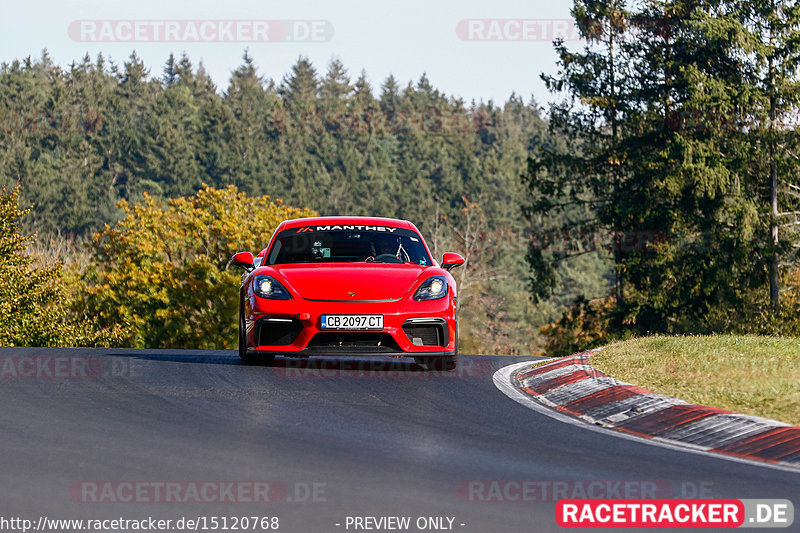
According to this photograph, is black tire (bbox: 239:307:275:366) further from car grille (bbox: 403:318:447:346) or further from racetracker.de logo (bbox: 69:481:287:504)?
racetracker.de logo (bbox: 69:481:287:504)

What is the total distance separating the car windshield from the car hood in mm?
573

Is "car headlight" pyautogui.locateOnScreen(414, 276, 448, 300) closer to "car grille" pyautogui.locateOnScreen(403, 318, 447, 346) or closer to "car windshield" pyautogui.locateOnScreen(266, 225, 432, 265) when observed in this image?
"car grille" pyautogui.locateOnScreen(403, 318, 447, 346)

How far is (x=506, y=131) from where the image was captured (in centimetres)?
16225

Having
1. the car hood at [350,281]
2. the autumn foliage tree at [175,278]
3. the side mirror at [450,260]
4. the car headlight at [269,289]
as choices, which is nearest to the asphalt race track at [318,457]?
the car hood at [350,281]

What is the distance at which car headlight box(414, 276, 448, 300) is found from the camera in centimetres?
1202

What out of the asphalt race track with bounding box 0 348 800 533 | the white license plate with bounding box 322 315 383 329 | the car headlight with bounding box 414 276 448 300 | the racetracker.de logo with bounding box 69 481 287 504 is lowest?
the asphalt race track with bounding box 0 348 800 533

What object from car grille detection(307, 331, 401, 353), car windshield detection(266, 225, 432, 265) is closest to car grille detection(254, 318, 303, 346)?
car grille detection(307, 331, 401, 353)

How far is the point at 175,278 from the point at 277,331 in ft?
143

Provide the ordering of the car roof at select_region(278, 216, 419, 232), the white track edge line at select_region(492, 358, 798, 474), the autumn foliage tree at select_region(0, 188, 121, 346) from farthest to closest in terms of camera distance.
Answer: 1. the autumn foliage tree at select_region(0, 188, 121, 346)
2. the car roof at select_region(278, 216, 419, 232)
3. the white track edge line at select_region(492, 358, 798, 474)

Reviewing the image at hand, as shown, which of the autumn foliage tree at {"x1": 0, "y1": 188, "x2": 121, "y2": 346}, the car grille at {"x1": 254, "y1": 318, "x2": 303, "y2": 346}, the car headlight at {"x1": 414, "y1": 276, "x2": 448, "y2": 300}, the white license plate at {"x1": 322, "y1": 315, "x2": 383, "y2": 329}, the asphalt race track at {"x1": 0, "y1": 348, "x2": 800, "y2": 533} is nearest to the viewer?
the asphalt race track at {"x1": 0, "y1": 348, "x2": 800, "y2": 533}

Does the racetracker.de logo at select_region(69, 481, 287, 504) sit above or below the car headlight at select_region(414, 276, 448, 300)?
below

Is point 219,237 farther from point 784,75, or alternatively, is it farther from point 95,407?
point 95,407

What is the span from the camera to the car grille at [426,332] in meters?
11.8

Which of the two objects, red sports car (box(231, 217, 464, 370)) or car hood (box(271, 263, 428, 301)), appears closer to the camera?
red sports car (box(231, 217, 464, 370))
